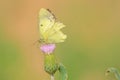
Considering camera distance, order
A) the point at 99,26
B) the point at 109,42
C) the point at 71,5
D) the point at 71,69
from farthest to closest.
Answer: the point at 71,5 < the point at 99,26 < the point at 109,42 < the point at 71,69

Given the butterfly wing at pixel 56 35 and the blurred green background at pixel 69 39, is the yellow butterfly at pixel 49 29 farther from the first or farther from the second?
the blurred green background at pixel 69 39

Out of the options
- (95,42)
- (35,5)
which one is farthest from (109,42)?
(35,5)

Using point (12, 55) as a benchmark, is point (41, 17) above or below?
above

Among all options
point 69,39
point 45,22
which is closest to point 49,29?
point 45,22

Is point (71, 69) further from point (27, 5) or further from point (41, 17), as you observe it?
point (41, 17)

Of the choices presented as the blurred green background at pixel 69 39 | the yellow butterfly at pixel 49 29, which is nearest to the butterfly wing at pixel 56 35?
the yellow butterfly at pixel 49 29

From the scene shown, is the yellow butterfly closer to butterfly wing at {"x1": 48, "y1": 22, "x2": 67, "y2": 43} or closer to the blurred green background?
butterfly wing at {"x1": 48, "y1": 22, "x2": 67, "y2": 43}
